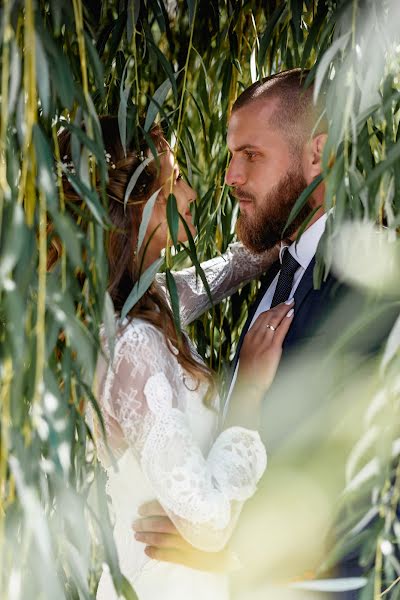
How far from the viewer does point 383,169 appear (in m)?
1.04

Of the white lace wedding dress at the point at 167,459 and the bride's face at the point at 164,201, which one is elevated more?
the bride's face at the point at 164,201

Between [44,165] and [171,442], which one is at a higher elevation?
[44,165]

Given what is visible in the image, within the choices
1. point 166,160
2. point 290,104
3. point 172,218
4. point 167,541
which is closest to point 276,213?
point 290,104

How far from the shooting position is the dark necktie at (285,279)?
1.64 m

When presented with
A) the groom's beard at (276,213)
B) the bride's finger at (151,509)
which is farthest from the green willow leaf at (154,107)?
the bride's finger at (151,509)

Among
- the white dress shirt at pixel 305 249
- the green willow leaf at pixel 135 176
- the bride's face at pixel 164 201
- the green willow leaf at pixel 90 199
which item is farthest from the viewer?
the white dress shirt at pixel 305 249

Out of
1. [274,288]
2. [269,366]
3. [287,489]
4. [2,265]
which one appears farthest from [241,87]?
[2,265]

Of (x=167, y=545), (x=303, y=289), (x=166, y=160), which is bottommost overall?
(x=167, y=545)

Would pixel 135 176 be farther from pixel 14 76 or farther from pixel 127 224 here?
pixel 14 76

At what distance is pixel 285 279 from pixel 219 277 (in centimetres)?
19

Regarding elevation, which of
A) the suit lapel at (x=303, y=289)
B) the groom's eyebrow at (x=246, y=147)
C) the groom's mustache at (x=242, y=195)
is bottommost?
the suit lapel at (x=303, y=289)

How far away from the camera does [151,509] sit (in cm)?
144

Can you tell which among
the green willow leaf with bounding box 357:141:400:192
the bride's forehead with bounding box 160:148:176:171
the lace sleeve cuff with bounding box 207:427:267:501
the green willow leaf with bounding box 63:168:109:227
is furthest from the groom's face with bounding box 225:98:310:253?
the green willow leaf with bounding box 63:168:109:227

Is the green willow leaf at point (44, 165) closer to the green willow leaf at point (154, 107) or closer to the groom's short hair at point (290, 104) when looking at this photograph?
the green willow leaf at point (154, 107)
